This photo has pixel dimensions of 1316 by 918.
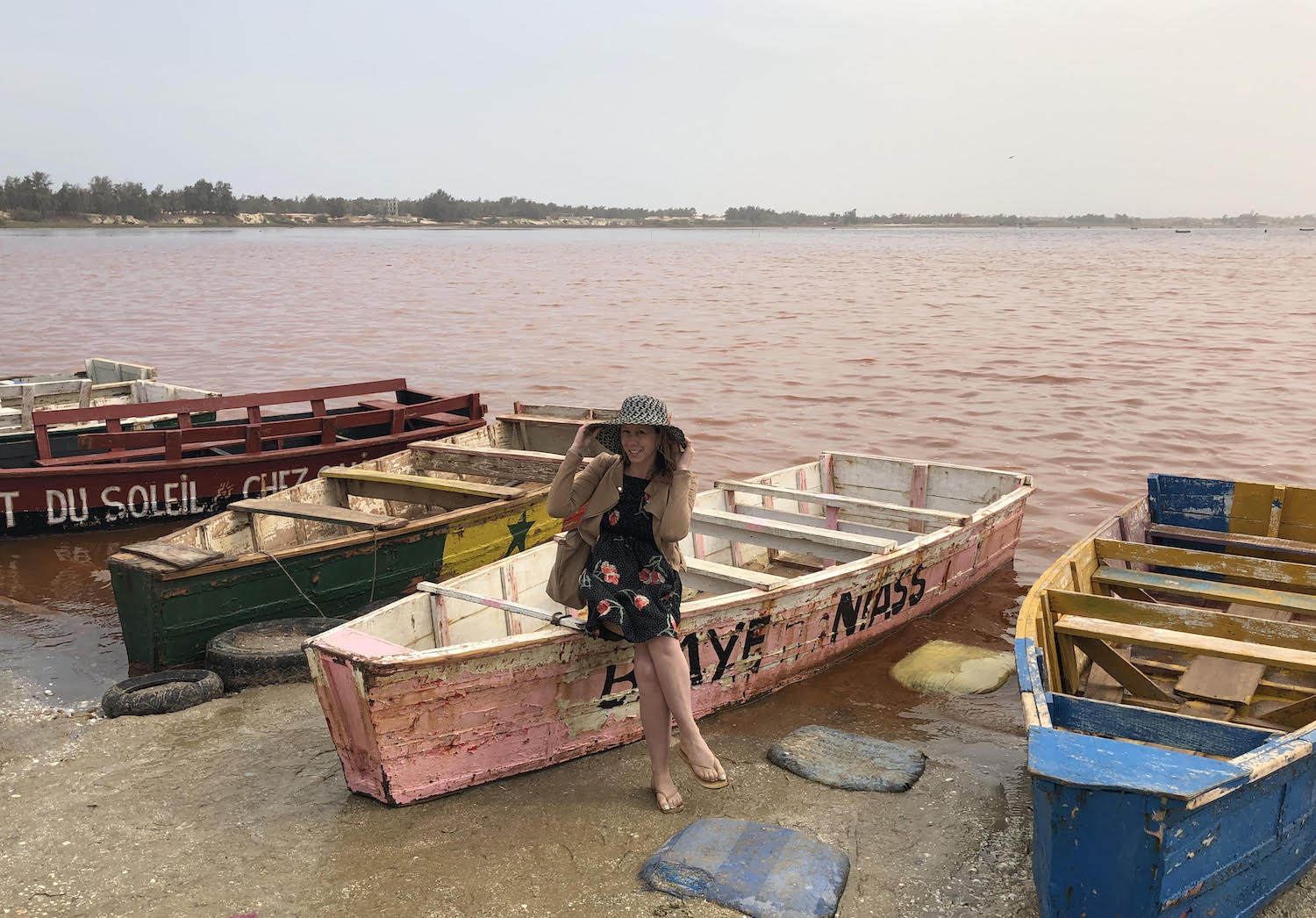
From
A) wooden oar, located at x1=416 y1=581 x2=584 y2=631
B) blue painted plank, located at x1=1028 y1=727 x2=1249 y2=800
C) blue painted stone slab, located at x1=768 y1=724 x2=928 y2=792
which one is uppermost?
blue painted plank, located at x1=1028 y1=727 x2=1249 y2=800

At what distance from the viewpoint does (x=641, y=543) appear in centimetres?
516

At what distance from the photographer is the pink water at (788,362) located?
11.1m

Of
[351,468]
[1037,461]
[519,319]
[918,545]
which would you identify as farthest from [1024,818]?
[519,319]

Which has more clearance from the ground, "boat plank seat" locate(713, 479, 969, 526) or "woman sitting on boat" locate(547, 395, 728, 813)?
"woman sitting on boat" locate(547, 395, 728, 813)

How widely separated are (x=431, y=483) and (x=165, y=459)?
3447mm

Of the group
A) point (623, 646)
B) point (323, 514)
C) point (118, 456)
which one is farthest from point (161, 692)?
point (118, 456)

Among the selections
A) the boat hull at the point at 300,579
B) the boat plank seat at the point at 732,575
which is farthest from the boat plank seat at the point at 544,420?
the boat plank seat at the point at 732,575

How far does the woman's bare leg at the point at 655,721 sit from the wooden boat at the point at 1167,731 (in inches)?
68.9

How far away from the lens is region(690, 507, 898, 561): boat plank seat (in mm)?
7348

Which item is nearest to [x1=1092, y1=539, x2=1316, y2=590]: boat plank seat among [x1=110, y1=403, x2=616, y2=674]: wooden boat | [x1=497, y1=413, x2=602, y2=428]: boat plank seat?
[x1=110, y1=403, x2=616, y2=674]: wooden boat

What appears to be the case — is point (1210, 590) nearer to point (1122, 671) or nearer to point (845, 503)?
point (1122, 671)

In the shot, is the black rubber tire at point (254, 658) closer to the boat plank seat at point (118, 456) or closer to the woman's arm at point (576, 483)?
the woman's arm at point (576, 483)

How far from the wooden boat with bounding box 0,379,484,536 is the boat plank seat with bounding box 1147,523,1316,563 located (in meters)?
7.29

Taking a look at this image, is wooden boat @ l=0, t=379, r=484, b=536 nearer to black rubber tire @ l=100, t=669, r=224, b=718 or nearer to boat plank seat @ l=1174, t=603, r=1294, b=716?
black rubber tire @ l=100, t=669, r=224, b=718
